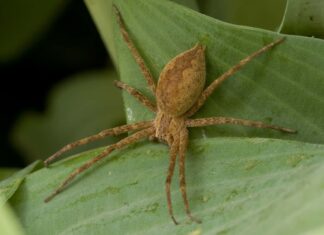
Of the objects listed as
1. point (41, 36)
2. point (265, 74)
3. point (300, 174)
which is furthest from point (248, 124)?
point (41, 36)

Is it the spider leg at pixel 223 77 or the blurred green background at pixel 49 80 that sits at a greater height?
the spider leg at pixel 223 77

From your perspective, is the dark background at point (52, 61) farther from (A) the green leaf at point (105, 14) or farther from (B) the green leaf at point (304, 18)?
(B) the green leaf at point (304, 18)

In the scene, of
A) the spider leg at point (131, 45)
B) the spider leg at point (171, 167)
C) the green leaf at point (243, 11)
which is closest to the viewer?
the spider leg at point (171, 167)

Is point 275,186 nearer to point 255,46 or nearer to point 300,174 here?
point 300,174

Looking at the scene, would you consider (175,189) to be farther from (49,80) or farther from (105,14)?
(49,80)

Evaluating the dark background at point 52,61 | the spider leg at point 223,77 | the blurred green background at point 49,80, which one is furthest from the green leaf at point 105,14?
the dark background at point 52,61

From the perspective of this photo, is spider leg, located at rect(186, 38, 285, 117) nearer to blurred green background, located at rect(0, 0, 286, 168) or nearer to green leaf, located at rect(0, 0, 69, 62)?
blurred green background, located at rect(0, 0, 286, 168)

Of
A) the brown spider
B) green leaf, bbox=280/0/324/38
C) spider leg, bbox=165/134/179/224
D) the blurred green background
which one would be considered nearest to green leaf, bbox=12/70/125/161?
the blurred green background
